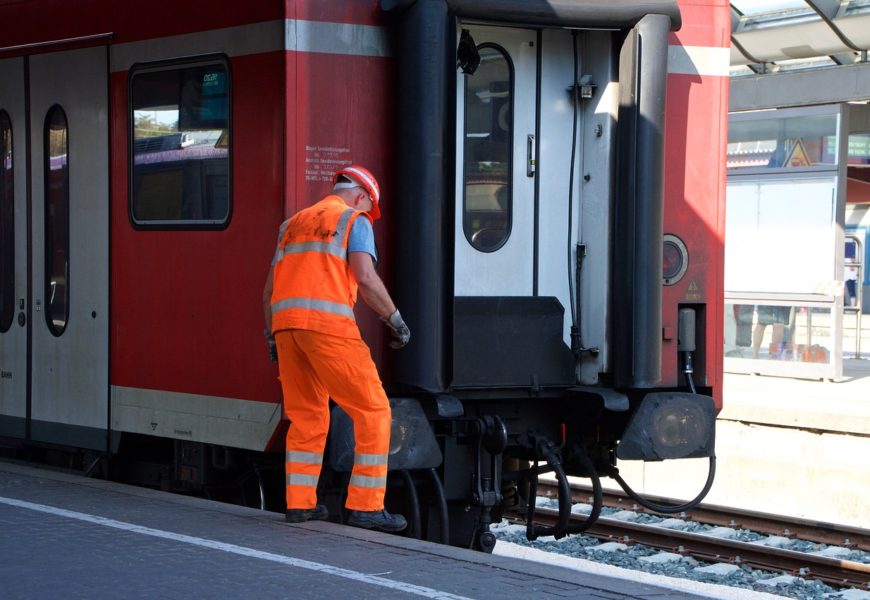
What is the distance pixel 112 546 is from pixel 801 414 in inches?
300

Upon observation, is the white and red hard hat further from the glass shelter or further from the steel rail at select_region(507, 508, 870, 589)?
the glass shelter

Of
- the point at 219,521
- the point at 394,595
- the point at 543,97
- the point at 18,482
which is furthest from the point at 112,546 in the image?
the point at 543,97

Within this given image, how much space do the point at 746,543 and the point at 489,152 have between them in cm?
353

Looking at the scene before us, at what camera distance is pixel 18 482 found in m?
7.67

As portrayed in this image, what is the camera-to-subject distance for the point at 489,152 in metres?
7.08

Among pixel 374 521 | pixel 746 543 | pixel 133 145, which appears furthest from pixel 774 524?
pixel 133 145

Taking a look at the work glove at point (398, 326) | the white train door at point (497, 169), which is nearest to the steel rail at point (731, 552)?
the white train door at point (497, 169)

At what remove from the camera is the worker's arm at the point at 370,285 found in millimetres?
6082

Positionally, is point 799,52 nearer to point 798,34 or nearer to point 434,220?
point 798,34

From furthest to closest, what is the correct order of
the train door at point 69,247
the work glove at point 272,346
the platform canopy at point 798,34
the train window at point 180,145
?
the platform canopy at point 798,34, the train door at point 69,247, the train window at point 180,145, the work glove at point 272,346

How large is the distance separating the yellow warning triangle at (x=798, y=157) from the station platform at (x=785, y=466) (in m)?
3.65

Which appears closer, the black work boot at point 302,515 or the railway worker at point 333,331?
the railway worker at point 333,331

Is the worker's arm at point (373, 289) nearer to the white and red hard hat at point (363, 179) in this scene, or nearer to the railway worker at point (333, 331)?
the railway worker at point (333, 331)

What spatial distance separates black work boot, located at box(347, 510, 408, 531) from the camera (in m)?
6.29
